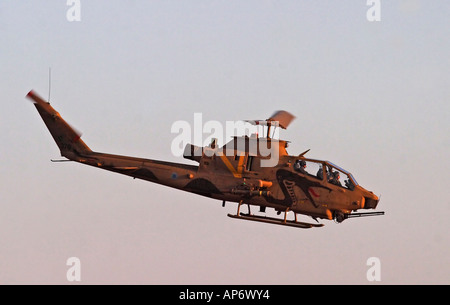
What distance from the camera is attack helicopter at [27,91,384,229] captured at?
30297 mm

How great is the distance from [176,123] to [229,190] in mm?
3645

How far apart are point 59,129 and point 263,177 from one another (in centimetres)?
947

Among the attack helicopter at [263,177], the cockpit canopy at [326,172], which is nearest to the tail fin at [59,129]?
the attack helicopter at [263,177]

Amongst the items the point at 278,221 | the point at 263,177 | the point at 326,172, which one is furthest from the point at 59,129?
the point at 326,172

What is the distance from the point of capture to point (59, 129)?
32375 millimetres

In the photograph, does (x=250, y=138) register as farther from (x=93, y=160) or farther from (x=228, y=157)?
(x=93, y=160)

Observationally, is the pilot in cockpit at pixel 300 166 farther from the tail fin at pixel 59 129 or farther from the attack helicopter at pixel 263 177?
the tail fin at pixel 59 129

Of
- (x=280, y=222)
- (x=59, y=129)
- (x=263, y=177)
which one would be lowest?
(x=280, y=222)

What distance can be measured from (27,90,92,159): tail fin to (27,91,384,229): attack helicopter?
974 mm

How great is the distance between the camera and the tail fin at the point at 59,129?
32.1m

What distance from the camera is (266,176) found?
30641mm

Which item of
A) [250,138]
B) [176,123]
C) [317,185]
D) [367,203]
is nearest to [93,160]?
[176,123]

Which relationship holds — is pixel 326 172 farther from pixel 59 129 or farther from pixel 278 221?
pixel 59 129

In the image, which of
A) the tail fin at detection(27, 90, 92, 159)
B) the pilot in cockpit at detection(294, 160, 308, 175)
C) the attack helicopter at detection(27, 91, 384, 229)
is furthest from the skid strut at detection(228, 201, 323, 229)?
the tail fin at detection(27, 90, 92, 159)
